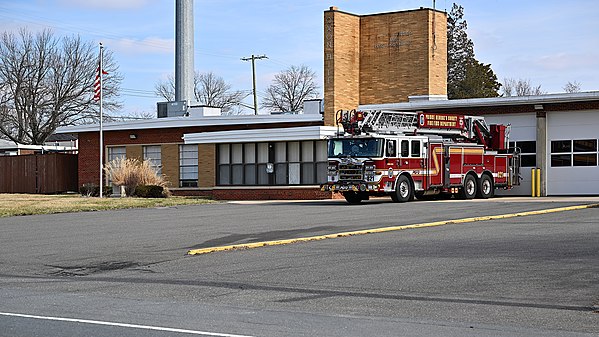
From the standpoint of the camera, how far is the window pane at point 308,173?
37281mm

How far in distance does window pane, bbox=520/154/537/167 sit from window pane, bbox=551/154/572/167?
76 centimetres

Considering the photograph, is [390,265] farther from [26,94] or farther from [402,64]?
[26,94]

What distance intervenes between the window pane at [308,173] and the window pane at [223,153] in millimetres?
4261

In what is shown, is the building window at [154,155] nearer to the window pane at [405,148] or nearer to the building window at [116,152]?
the building window at [116,152]

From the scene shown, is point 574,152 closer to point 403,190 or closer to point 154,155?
point 403,190

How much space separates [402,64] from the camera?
139ft

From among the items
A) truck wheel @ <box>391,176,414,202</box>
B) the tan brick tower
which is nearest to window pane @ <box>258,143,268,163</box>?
the tan brick tower

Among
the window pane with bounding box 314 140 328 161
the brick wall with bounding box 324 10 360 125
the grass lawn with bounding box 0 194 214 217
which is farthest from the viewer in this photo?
the brick wall with bounding box 324 10 360 125

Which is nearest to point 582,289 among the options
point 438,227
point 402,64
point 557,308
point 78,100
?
point 557,308

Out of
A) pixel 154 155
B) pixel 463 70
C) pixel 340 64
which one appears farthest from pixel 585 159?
pixel 463 70

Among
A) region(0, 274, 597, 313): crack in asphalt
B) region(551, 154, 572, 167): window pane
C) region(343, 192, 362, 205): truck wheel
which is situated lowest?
region(0, 274, 597, 313): crack in asphalt

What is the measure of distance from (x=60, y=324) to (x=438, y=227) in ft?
39.4

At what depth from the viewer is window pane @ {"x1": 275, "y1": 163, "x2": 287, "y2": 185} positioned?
37.9m

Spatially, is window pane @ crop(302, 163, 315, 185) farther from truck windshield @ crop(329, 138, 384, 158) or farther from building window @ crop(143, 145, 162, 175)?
building window @ crop(143, 145, 162, 175)
